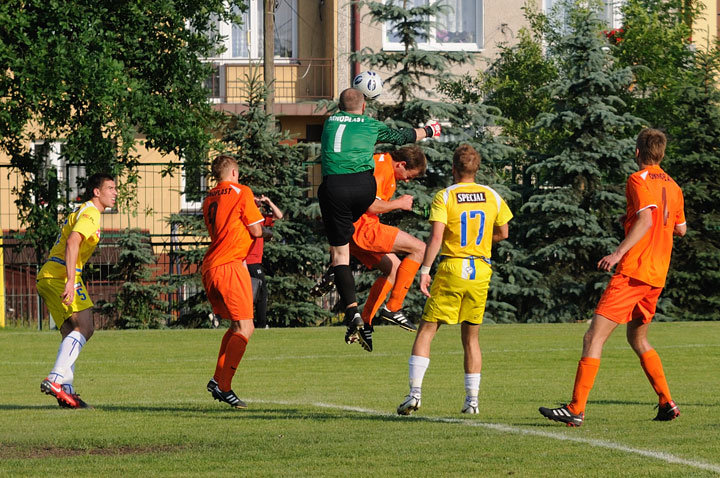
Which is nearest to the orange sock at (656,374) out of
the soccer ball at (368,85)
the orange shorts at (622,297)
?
the orange shorts at (622,297)

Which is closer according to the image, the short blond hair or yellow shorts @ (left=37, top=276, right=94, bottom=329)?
the short blond hair

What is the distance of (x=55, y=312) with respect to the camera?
11625 millimetres

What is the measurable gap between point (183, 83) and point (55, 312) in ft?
38.2

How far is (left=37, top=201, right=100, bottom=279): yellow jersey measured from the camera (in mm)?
11162

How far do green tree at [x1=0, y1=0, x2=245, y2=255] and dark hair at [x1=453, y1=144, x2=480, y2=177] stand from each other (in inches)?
454

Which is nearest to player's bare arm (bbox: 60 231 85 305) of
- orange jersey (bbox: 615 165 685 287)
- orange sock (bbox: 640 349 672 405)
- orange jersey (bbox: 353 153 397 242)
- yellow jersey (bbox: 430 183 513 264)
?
orange jersey (bbox: 353 153 397 242)

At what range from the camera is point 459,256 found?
33.1 ft

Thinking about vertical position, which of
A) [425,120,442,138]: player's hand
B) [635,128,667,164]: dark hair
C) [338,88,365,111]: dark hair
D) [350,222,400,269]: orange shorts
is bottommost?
[350,222,400,269]: orange shorts

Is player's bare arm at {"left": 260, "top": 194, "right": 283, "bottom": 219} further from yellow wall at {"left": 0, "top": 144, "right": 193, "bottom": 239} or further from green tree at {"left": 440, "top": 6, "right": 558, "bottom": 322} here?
green tree at {"left": 440, "top": 6, "right": 558, "bottom": 322}

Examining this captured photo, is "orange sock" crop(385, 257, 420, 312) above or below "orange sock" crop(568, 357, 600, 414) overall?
above

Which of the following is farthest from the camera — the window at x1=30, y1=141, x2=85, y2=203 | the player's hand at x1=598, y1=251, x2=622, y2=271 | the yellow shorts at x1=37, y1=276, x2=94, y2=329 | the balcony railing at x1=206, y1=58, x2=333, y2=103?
the balcony railing at x1=206, y1=58, x2=333, y2=103

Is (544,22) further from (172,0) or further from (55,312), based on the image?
(55,312)

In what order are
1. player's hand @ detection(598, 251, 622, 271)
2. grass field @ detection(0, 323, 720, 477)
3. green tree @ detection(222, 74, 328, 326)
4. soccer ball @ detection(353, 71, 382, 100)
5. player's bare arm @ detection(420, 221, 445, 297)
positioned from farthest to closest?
green tree @ detection(222, 74, 328, 326) < soccer ball @ detection(353, 71, 382, 100) < player's bare arm @ detection(420, 221, 445, 297) < player's hand @ detection(598, 251, 622, 271) < grass field @ detection(0, 323, 720, 477)

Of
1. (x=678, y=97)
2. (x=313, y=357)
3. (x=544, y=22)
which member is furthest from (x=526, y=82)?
(x=313, y=357)
